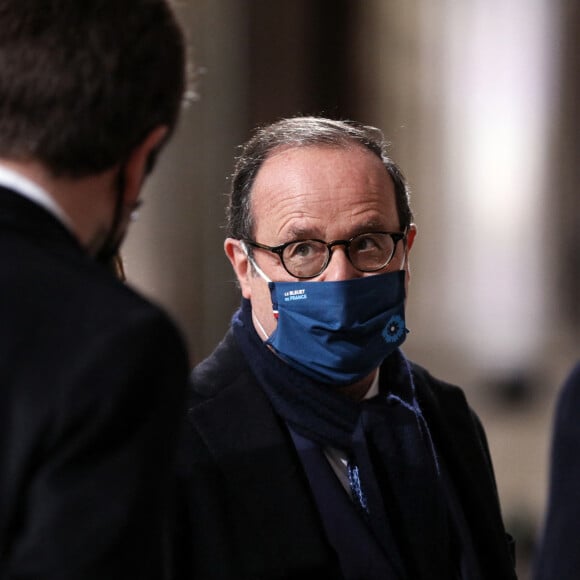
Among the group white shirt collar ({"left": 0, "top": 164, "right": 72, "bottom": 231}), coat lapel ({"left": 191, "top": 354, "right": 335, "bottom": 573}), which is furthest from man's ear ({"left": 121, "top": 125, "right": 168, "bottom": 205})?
coat lapel ({"left": 191, "top": 354, "right": 335, "bottom": 573})

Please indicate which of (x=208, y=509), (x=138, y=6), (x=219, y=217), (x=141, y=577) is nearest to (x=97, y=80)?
(x=138, y=6)

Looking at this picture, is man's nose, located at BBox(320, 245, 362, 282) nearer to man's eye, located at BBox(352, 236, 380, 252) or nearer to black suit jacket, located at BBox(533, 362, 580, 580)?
man's eye, located at BBox(352, 236, 380, 252)

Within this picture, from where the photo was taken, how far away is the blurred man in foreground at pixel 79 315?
4.66 ft

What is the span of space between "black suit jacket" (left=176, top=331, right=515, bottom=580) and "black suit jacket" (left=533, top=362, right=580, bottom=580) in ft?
1.94

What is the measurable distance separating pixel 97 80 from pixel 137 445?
0.49 meters

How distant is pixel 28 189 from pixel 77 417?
12.9 inches

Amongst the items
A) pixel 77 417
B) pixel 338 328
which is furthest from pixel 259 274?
pixel 77 417

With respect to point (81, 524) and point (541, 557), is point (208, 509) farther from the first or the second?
point (81, 524)

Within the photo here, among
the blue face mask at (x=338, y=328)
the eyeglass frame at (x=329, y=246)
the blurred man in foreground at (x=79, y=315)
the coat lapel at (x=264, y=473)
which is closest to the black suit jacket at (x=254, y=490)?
the coat lapel at (x=264, y=473)

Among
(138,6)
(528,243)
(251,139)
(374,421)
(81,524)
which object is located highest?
(138,6)

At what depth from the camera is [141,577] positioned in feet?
4.91

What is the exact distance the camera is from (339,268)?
2.60m

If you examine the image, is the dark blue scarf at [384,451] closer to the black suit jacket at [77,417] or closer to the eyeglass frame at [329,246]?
the eyeglass frame at [329,246]

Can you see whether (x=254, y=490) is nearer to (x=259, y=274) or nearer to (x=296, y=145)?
(x=259, y=274)
